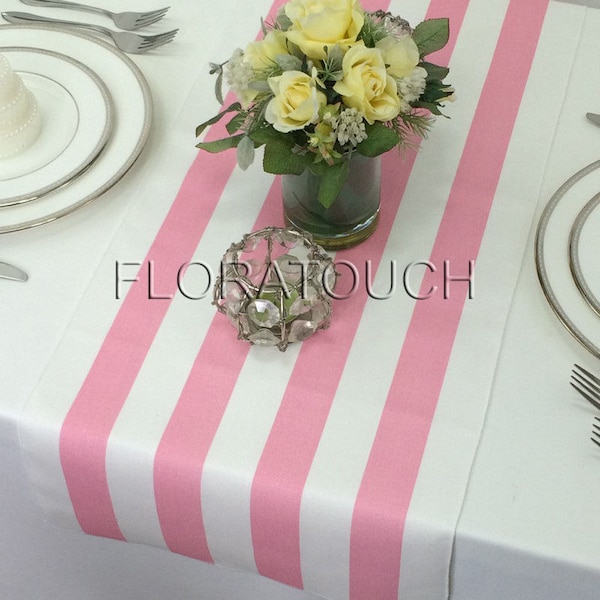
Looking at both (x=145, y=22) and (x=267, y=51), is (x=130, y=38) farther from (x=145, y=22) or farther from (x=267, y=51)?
(x=267, y=51)

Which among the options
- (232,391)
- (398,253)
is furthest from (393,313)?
(232,391)

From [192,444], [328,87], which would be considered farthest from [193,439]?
[328,87]

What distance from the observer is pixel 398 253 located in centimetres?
93

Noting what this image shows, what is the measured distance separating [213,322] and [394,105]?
286 millimetres

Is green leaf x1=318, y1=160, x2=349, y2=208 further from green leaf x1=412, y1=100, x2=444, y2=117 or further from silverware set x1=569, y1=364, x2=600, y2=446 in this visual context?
silverware set x1=569, y1=364, x2=600, y2=446

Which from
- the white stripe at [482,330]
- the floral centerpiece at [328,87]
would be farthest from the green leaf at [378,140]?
the white stripe at [482,330]

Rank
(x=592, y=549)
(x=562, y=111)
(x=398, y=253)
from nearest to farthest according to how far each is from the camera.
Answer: (x=592, y=549)
(x=398, y=253)
(x=562, y=111)

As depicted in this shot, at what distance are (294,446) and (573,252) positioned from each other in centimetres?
34

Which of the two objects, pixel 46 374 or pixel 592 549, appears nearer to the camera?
pixel 592 549

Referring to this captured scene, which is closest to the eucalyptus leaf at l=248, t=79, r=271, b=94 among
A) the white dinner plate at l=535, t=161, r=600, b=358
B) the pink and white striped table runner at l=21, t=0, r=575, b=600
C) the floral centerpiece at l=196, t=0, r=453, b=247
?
the floral centerpiece at l=196, t=0, r=453, b=247

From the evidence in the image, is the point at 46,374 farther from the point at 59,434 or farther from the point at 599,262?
the point at 599,262

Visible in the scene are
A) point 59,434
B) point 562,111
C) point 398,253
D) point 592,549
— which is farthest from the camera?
point 562,111

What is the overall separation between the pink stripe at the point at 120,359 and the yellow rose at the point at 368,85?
0.28 meters

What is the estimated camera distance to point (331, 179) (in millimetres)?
784
